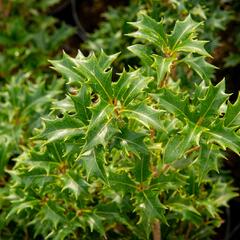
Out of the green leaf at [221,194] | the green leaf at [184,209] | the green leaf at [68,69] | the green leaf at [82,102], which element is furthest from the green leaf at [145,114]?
the green leaf at [221,194]

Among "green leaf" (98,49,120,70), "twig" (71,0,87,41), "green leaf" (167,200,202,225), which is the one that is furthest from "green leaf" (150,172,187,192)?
"twig" (71,0,87,41)

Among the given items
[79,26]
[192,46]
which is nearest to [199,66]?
[192,46]

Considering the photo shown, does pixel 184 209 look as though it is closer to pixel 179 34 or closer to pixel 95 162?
pixel 95 162

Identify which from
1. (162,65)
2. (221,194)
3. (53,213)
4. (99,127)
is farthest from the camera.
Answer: (221,194)

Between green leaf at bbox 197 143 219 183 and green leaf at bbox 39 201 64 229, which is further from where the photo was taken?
green leaf at bbox 39 201 64 229

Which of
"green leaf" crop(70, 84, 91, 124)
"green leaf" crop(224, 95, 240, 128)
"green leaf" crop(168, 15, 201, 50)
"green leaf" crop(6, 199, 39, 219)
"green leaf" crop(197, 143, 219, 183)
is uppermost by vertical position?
"green leaf" crop(168, 15, 201, 50)

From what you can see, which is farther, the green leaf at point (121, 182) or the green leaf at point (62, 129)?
the green leaf at point (121, 182)

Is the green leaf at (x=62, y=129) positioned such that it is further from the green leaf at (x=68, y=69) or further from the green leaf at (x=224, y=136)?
the green leaf at (x=224, y=136)

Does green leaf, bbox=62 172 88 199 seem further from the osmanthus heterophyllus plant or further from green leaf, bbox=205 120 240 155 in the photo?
green leaf, bbox=205 120 240 155
